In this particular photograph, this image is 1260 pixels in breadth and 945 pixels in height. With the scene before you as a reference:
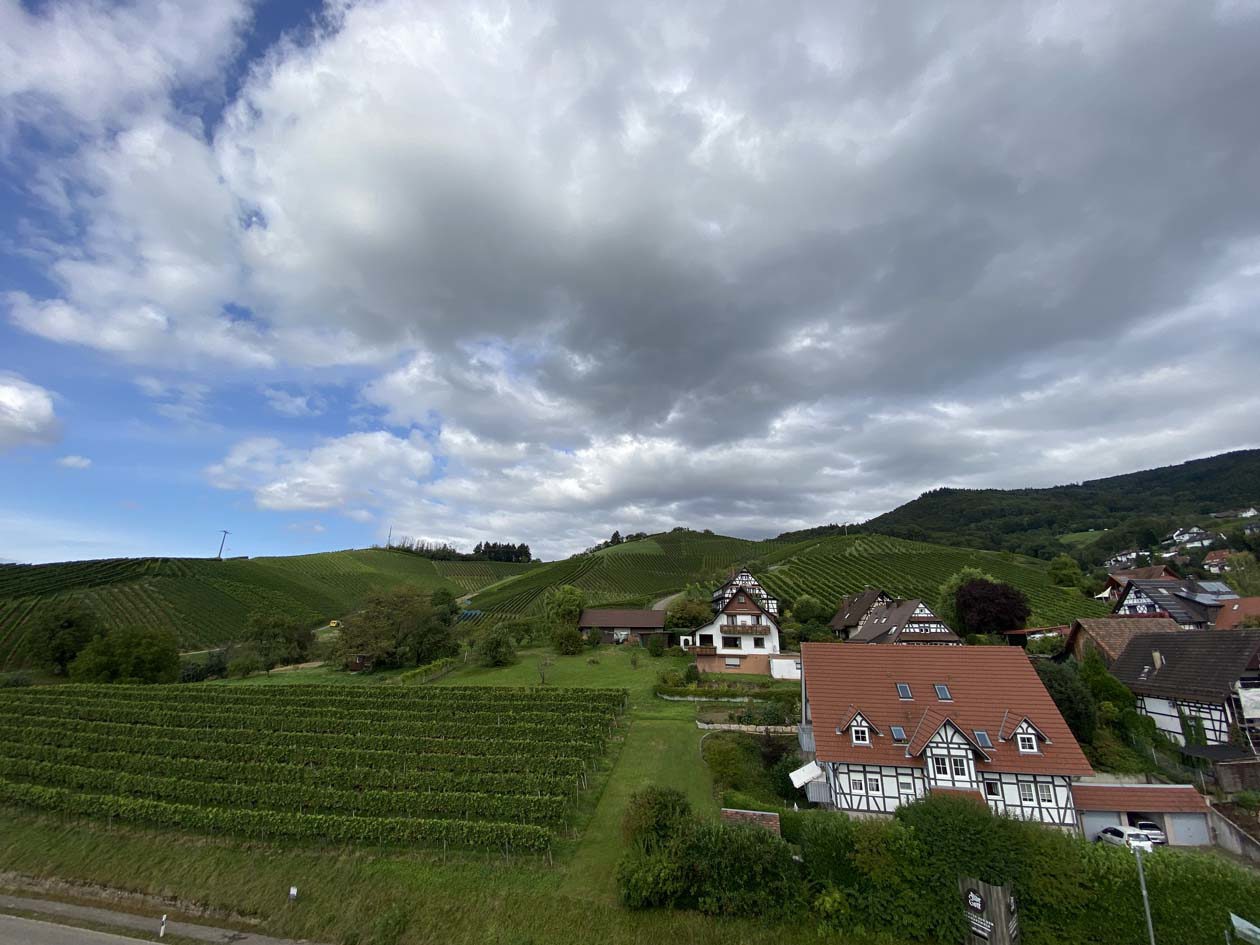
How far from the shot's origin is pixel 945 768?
23.6 m

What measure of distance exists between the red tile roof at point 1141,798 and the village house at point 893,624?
77.7 ft

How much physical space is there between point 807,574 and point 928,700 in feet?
216

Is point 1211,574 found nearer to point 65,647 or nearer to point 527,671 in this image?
point 527,671

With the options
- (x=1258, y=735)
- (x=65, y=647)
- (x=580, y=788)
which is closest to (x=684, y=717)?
(x=580, y=788)

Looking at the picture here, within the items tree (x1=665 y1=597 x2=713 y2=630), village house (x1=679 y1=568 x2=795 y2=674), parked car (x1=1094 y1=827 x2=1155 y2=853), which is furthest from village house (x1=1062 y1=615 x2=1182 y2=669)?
tree (x1=665 y1=597 x2=713 y2=630)

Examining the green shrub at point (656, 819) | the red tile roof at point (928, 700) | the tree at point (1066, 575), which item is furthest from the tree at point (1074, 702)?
the tree at point (1066, 575)

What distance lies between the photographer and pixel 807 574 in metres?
89.3

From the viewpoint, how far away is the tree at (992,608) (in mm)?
50344

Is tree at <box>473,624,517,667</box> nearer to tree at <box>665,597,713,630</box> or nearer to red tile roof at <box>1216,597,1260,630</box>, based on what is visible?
tree at <box>665,597,713,630</box>

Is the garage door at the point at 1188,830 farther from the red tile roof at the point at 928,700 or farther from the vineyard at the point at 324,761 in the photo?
the vineyard at the point at 324,761

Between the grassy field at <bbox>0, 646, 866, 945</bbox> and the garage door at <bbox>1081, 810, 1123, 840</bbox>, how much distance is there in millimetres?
12832

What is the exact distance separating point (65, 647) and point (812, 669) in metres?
79.4

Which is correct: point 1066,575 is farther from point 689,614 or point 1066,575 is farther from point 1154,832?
point 1154,832

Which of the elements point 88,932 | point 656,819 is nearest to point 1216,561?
point 656,819
